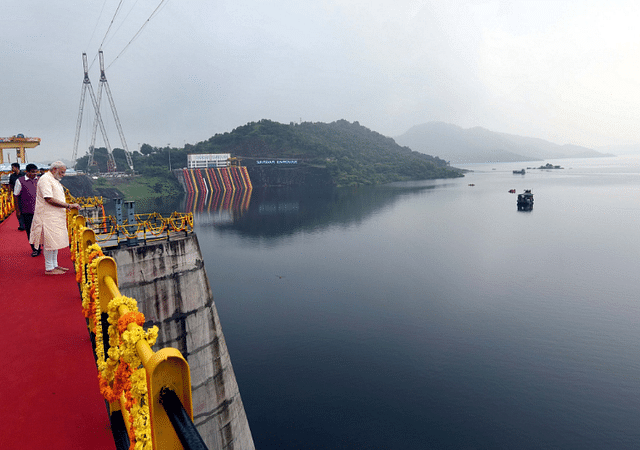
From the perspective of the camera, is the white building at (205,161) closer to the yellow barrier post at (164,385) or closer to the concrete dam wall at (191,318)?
the concrete dam wall at (191,318)

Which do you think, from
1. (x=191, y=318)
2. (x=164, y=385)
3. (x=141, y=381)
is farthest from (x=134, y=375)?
(x=191, y=318)

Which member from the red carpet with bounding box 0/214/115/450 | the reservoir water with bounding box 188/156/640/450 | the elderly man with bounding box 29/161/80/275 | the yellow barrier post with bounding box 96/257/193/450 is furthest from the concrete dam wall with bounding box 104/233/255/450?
the yellow barrier post with bounding box 96/257/193/450

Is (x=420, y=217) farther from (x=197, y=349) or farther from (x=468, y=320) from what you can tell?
(x=197, y=349)

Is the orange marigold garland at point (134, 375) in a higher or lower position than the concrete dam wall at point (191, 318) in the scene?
higher

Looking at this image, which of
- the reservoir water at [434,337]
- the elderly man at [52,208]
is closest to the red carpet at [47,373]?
the elderly man at [52,208]

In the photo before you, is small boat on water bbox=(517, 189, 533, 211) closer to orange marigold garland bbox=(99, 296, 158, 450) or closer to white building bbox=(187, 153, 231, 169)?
orange marigold garland bbox=(99, 296, 158, 450)

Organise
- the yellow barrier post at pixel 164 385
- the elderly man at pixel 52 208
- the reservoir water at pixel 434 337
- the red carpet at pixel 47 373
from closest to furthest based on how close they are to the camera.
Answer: the yellow barrier post at pixel 164 385
the red carpet at pixel 47 373
the elderly man at pixel 52 208
the reservoir water at pixel 434 337
